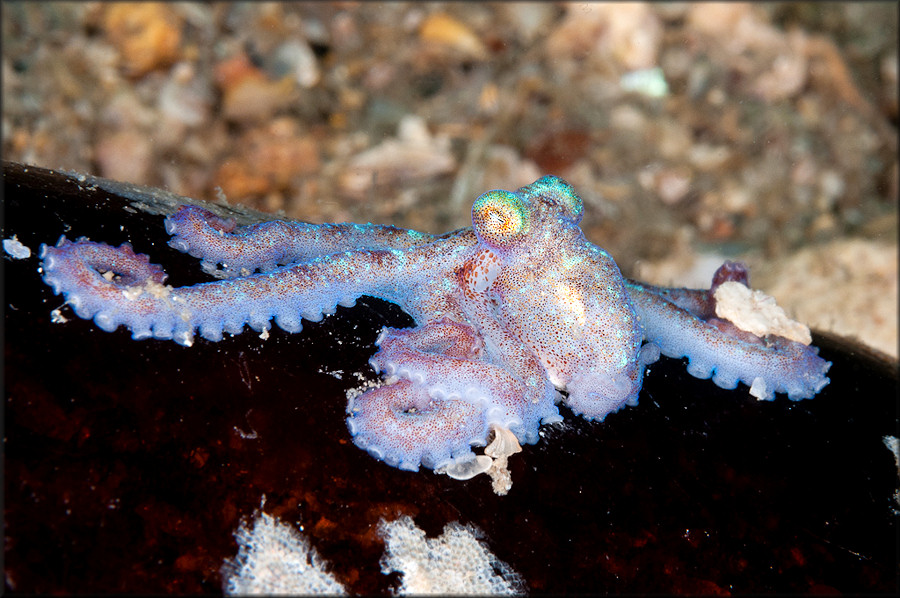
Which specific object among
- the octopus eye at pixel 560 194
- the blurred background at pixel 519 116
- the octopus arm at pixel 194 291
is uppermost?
the blurred background at pixel 519 116

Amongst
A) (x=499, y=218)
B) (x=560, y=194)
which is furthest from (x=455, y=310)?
(x=560, y=194)

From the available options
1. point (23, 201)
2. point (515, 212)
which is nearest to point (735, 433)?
point (515, 212)

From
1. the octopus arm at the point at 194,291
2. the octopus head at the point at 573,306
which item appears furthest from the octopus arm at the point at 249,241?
the octopus head at the point at 573,306

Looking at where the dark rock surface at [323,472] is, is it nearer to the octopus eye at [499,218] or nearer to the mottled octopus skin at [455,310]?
the mottled octopus skin at [455,310]

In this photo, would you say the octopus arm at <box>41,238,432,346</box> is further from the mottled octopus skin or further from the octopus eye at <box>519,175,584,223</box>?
the octopus eye at <box>519,175,584,223</box>

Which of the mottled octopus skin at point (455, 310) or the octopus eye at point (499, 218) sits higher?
the octopus eye at point (499, 218)

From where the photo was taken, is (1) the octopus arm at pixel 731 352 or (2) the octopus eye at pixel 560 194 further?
(1) the octopus arm at pixel 731 352

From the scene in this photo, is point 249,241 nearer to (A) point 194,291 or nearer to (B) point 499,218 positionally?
(A) point 194,291

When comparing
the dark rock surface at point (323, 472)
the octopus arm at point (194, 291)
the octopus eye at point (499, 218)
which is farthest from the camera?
the octopus eye at point (499, 218)
